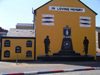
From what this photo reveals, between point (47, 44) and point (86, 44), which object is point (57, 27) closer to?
point (47, 44)

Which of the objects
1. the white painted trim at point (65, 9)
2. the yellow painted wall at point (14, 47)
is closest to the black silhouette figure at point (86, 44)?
the white painted trim at point (65, 9)

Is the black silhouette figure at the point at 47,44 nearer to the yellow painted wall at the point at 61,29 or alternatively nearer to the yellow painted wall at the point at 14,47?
the yellow painted wall at the point at 61,29

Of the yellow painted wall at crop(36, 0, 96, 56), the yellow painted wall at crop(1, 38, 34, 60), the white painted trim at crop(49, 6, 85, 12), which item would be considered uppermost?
the white painted trim at crop(49, 6, 85, 12)

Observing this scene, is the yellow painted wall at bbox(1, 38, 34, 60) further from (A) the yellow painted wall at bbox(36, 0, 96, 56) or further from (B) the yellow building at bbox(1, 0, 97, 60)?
(A) the yellow painted wall at bbox(36, 0, 96, 56)

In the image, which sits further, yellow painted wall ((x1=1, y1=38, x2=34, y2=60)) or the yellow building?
the yellow building

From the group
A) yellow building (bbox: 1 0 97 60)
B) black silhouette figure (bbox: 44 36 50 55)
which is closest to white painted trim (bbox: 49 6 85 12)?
yellow building (bbox: 1 0 97 60)

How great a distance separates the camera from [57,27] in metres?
20.7

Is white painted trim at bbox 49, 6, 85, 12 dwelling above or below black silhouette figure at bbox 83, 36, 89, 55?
above

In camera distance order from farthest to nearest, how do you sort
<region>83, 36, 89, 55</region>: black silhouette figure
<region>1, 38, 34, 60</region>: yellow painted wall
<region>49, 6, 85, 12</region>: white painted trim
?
Answer: <region>83, 36, 89, 55</region>: black silhouette figure < <region>49, 6, 85, 12</region>: white painted trim < <region>1, 38, 34, 60</region>: yellow painted wall

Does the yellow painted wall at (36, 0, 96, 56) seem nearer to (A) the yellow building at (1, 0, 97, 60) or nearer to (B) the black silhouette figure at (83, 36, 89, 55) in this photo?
(A) the yellow building at (1, 0, 97, 60)

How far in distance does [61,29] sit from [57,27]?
2.16ft

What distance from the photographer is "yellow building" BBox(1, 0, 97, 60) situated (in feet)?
65.2

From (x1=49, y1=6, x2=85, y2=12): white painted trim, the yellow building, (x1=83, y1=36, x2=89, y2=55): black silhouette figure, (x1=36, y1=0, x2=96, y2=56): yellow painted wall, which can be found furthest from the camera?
(x1=83, y1=36, x2=89, y2=55): black silhouette figure

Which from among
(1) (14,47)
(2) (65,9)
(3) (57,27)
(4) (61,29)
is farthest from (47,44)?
(2) (65,9)
